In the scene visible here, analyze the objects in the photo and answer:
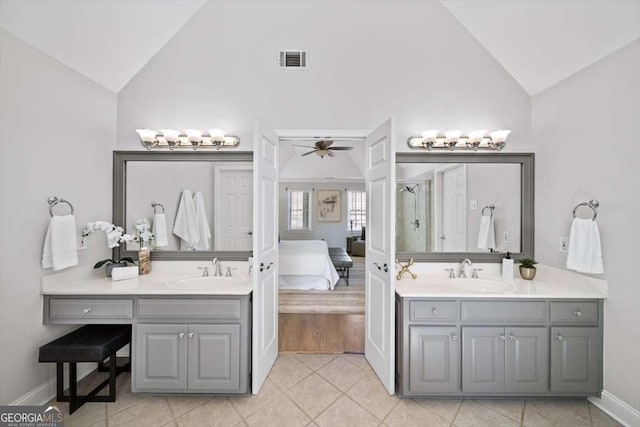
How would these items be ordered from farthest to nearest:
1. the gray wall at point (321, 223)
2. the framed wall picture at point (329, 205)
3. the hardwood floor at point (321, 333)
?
1. the framed wall picture at point (329, 205)
2. the gray wall at point (321, 223)
3. the hardwood floor at point (321, 333)

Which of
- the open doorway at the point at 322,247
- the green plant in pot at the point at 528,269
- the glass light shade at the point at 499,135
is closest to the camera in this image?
the green plant in pot at the point at 528,269

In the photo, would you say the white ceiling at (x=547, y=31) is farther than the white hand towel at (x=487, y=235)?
No

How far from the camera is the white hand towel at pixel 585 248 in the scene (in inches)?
82.4

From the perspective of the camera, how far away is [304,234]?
30.7 ft

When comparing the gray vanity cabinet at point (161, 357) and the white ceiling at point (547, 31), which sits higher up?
the white ceiling at point (547, 31)

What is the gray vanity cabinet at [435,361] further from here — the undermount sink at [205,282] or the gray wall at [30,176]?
the gray wall at [30,176]

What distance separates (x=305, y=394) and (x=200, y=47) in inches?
126

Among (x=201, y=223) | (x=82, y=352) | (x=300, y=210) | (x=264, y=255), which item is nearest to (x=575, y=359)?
(x=264, y=255)

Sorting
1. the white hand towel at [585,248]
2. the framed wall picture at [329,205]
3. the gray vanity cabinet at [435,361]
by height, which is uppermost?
the framed wall picture at [329,205]

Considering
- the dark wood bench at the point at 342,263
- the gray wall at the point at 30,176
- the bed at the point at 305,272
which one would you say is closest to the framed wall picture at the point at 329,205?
the dark wood bench at the point at 342,263

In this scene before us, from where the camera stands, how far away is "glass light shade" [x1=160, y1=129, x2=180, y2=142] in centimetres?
266

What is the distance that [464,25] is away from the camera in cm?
268

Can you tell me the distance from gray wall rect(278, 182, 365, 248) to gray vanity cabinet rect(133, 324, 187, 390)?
23.1ft

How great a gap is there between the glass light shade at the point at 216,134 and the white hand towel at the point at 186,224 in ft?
1.96
